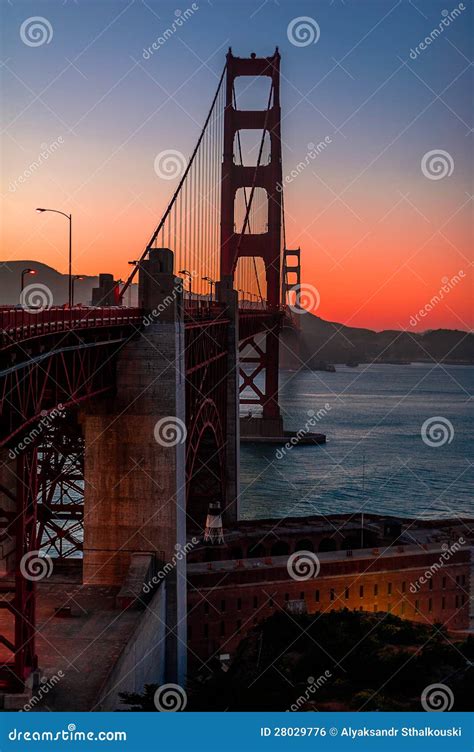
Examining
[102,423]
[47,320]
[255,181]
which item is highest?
[255,181]

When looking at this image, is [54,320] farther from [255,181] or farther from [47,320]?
[255,181]

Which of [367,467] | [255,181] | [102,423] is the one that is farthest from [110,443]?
[367,467]

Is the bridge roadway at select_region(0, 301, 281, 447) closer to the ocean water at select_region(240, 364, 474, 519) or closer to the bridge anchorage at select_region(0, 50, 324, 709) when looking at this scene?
the bridge anchorage at select_region(0, 50, 324, 709)

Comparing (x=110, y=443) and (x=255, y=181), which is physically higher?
(x=255, y=181)

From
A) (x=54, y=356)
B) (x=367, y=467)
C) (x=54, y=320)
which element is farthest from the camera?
(x=367, y=467)

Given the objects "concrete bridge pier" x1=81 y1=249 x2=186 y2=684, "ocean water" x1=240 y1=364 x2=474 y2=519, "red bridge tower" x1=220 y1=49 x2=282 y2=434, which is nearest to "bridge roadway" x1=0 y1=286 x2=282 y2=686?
"concrete bridge pier" x1=81 y1=249 x2=186 y2=684

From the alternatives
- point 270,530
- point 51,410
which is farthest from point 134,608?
point 270,530

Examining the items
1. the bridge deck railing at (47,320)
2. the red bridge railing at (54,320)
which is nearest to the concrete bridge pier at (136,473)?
the red bridge railing at (54,320)

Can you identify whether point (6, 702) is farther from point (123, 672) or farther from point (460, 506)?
point (460, 506)
